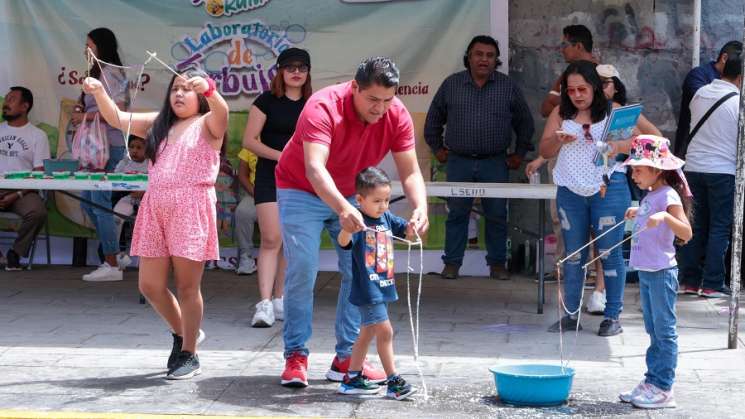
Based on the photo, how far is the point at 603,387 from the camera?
6.23m

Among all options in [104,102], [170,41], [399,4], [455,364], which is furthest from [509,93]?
[104,102]

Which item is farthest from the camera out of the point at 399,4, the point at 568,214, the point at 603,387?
the point at 399,4

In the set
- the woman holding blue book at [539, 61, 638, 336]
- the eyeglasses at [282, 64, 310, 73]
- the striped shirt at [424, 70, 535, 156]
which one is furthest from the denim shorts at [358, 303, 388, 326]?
the striped shirt at [424, 70, 535, 156]

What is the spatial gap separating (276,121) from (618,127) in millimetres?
2250

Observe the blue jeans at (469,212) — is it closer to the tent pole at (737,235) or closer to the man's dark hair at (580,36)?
the man's dark hair at (580,36)

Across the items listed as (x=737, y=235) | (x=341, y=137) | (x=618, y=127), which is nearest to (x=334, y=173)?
(x=341, y=137)

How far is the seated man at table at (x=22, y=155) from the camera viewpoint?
33.7 feet

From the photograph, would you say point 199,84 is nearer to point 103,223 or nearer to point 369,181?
point 369,181

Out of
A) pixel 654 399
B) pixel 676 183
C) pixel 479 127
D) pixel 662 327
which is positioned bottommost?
pixel 654 399

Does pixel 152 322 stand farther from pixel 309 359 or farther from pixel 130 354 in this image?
pixel 309 359

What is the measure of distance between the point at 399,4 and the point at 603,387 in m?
4.63

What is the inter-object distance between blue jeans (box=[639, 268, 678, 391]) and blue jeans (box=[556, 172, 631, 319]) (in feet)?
5.43

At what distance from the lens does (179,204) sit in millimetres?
6195

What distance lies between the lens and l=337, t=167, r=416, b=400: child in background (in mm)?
5746
